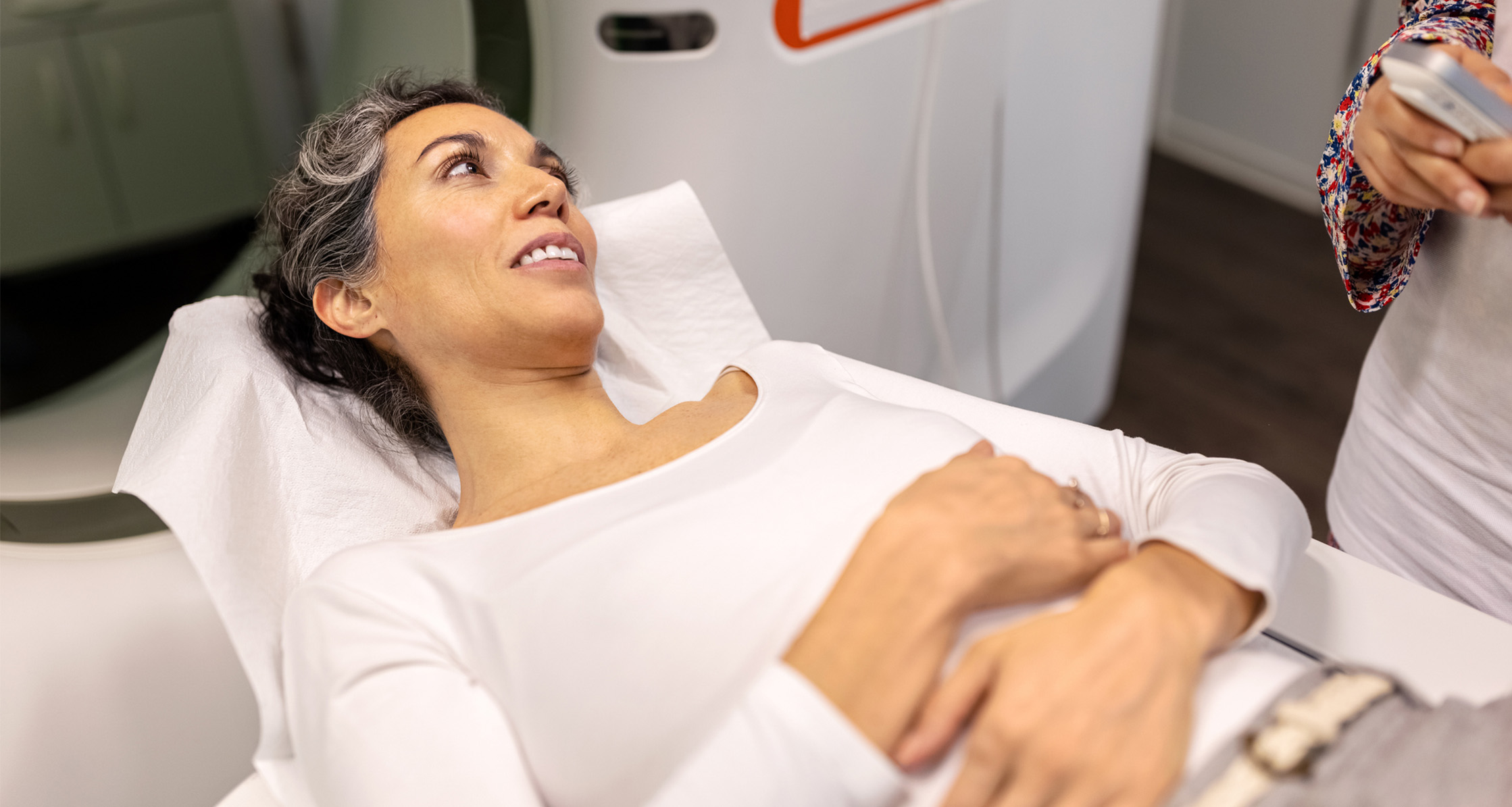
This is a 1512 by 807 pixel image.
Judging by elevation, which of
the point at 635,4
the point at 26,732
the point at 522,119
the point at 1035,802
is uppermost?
the point at 635,4

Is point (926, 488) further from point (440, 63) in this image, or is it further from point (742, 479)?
point (440, 63)

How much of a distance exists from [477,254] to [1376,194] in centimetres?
77

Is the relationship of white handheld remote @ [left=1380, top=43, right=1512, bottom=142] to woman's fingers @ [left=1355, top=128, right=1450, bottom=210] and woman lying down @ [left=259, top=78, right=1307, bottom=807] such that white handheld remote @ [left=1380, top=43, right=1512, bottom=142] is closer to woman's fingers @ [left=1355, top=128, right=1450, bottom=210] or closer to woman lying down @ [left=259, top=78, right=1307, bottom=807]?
woman's fingers @ [left=1355, top=128, right=1450, bottom=210]

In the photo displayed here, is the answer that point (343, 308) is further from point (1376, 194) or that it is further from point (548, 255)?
point (1376, 194)

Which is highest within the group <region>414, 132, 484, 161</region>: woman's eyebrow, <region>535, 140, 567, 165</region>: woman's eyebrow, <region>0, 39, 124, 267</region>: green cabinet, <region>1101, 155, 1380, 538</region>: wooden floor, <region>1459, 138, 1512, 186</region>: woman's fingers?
<region>1459, 138, 1512, 186</region>: woman's fingers

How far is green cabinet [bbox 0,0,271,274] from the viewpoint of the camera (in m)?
1.87

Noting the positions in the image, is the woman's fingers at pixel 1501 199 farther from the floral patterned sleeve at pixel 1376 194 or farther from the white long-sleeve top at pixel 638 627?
the white long-sleeve top at pixel 638 627

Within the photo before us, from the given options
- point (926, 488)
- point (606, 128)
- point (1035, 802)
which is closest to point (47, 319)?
point (606, 128)

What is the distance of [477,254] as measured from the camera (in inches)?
39.9

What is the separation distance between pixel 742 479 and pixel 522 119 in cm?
75

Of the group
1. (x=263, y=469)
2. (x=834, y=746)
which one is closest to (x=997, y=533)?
(x=834, y=746)

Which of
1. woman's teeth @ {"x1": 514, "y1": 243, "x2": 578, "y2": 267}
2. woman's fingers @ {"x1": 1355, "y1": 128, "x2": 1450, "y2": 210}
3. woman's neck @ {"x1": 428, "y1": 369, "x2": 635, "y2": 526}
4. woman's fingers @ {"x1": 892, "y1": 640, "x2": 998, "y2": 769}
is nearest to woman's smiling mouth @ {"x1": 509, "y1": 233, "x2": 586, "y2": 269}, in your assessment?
woman's teeth @ {"x1": 514, "y1": 243, "x2": 578, "y2": 267}

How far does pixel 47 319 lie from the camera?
7.36 ft

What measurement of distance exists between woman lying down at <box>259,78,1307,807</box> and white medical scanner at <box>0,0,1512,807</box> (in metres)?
0.22
